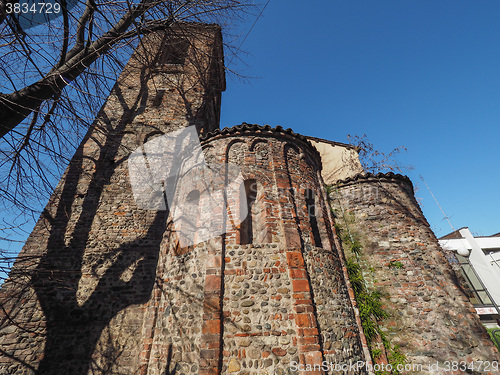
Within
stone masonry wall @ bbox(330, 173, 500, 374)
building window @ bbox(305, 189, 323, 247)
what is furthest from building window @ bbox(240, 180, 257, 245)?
stone masonry wall @ bbox(330, 173, 500, 374)

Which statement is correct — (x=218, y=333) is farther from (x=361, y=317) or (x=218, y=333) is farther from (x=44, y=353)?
(x=44, y=353)

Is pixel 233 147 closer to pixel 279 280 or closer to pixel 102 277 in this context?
pixel 279 280

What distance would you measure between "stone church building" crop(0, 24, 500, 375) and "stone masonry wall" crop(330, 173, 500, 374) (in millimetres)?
30

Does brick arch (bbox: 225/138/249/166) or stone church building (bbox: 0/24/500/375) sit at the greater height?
brick arch (bbox: 225/138/249/166)

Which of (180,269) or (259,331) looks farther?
(180,269)

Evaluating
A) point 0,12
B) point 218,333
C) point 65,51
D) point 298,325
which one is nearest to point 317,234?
point 298,325

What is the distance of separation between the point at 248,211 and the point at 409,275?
5295 millimetres

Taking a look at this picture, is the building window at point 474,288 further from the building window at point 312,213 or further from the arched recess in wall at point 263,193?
the arched recess in wall at point 263,193

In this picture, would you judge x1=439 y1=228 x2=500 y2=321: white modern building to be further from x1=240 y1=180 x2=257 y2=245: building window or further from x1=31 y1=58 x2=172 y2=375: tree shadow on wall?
x1=31 y1=58 x2=172 y2=375: tree shadow on wall

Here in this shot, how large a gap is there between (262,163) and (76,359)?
22.6 ft

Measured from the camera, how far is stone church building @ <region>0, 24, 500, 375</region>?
4770 mm

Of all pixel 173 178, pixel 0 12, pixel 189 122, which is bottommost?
pixel 0 12

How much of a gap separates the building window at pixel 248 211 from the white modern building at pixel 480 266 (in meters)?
17.5

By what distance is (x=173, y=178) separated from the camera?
8.57 meters
